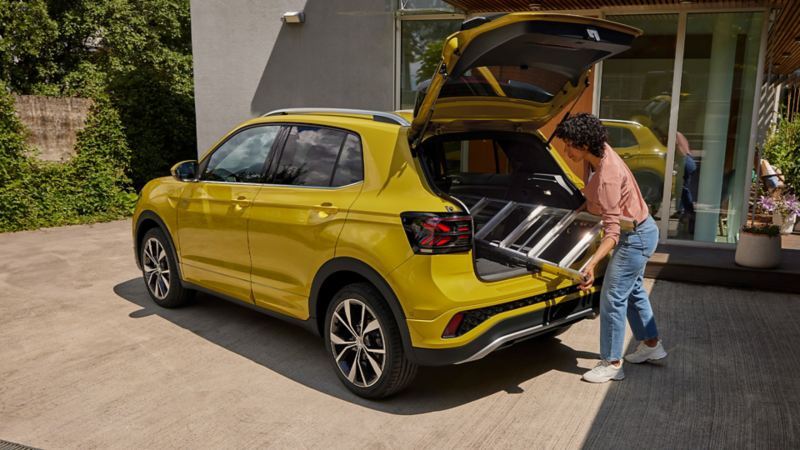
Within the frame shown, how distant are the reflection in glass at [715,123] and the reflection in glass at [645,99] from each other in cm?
20

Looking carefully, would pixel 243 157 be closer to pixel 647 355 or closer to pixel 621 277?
pixel 621 277

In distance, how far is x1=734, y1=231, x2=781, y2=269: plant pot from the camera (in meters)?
6.41

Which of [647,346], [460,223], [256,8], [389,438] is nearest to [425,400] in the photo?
[389,438]

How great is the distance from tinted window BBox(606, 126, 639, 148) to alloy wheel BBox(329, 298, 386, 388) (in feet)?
17.5

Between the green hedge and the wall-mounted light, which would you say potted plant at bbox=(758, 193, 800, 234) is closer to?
the wall-mounted light

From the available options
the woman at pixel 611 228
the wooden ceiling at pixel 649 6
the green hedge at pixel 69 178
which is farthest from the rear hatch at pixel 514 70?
the green hedge at pixel 69 178

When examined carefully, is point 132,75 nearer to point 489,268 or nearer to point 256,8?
point 256,8

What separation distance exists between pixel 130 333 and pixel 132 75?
27.5ft

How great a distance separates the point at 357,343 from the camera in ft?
12.9

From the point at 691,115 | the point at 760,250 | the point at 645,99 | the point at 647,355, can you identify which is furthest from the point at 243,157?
the point at 691,115

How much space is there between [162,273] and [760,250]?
582cm

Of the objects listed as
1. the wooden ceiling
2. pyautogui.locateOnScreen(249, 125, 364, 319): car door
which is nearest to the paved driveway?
pyautogui.locateOnScreen(249, 125, 364, 319): car door

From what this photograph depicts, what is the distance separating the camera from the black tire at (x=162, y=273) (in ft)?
18.5

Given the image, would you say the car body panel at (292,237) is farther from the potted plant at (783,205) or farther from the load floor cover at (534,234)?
the potted plant at (783,205)
